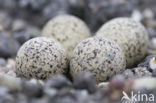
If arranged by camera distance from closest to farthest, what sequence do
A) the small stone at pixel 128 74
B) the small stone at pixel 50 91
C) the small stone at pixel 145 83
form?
1. the small stone at pixel 50 91
2. the small stone at pixel 145 83
3. the small stone at pixel 128 74

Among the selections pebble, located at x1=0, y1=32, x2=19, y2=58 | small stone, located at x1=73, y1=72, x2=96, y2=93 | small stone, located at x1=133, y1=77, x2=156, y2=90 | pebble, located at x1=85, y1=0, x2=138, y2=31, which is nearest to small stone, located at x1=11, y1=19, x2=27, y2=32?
pebble, located at x1=0, y1=32, x2=19, y2=58

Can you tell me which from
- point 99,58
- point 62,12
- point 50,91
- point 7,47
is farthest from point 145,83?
point 62,12

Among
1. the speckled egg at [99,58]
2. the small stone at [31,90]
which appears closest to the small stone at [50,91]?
the small stone at [31,90]

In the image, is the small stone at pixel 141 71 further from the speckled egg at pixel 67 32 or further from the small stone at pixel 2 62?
the small stone at pixel 2 62

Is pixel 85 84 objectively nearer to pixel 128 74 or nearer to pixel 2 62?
pixel 128 74

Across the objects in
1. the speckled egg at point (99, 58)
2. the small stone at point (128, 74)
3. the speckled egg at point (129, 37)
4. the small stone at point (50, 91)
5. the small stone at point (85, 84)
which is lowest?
the small stone at point (50, 91)

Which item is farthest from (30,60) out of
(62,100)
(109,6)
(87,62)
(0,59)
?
(109,6)

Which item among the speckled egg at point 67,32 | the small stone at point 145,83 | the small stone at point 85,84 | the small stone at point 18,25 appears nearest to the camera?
the small stone at point 85,84

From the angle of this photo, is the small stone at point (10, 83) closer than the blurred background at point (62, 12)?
Yes

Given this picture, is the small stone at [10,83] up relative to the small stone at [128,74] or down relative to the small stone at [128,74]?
down
